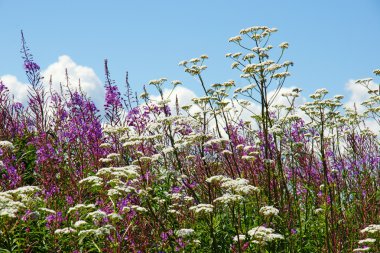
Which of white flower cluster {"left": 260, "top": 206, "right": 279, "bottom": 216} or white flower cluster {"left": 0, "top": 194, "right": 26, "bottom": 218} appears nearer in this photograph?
white flower cluster {"left": 0, "top": 194, "right": 26, "bottom": 218}

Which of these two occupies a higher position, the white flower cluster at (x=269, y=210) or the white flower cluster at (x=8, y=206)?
the white flower cluster at (x=8, y=206)

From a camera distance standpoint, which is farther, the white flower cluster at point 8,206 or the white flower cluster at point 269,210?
the white flower cluster at point 269,210

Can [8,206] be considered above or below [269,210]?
above

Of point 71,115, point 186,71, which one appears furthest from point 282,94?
point 71,115

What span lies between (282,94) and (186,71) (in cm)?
144

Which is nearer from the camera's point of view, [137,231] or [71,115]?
[137,231]

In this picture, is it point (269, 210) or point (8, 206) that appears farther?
point (269, 210)

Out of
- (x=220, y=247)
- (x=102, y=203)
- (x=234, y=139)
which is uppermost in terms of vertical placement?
(x=234, y=139)

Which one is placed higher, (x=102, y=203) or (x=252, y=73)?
(x=252, y=73)

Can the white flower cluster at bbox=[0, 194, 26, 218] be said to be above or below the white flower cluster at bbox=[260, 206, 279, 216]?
above

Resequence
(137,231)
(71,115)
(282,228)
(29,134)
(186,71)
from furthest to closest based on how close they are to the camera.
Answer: (29,134), (71,115), (186,71), (137,231), (282,228)

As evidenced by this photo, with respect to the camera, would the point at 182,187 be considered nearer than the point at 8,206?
No

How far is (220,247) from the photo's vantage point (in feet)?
19.3

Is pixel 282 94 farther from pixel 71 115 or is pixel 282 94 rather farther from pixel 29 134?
pixel 29 134
